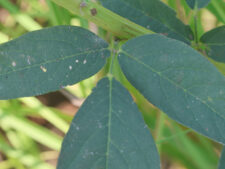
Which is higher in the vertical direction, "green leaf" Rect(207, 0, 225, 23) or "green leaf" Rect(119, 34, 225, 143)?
A: "green leaf" Rect(207, 0, 225, 23)

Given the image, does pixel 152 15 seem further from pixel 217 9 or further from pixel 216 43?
pixel 217 9

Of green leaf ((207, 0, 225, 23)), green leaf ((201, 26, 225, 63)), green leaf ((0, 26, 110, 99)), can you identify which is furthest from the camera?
green leaf ((207, 0, 225, 23))

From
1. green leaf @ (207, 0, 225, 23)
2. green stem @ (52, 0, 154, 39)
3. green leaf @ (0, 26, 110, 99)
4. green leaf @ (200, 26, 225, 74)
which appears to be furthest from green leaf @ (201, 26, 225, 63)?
green leaf @ (207, 0, 225, 23)

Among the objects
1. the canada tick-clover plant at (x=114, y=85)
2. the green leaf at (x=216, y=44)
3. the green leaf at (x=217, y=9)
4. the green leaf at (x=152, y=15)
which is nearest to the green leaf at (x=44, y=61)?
the canada tick-clover plant at (x=114, y=85)

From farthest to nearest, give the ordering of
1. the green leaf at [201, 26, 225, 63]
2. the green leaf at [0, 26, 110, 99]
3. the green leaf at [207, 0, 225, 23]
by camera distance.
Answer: the green leaf at [207, 0, 225, 23], the green leaf at [201, 26, 225, 63], the green leaf at [0, 26, 110, 99]

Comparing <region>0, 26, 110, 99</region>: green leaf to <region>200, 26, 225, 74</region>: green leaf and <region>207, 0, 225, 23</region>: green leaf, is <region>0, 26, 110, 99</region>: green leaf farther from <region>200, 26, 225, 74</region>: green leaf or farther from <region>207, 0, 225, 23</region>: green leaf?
<region>207, 0, 225, 23</region>: green leaf

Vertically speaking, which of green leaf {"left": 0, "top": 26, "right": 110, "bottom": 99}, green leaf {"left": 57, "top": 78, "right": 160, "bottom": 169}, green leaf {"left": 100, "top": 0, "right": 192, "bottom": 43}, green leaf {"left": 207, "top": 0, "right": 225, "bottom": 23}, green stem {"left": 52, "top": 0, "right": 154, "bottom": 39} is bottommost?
green leaf {"left": 57, "top": 78, "right": 160, "bottom": 169}

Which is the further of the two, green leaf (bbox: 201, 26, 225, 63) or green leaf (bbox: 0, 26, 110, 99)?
green leaf (bbox: 201, 26, 225, 63)
